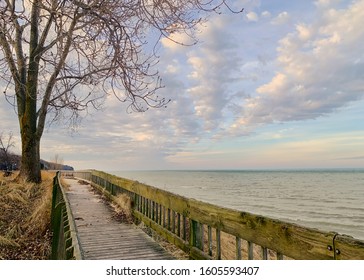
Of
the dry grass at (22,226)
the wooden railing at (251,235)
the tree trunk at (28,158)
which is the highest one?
the tree trunk at (28,158)

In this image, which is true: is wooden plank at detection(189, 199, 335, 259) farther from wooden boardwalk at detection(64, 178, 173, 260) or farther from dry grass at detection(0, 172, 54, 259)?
dry grass at detection(0, 172, 54, 259)

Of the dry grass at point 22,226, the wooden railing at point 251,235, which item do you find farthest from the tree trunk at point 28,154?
the wooden railing at point 251,235

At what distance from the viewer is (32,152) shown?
1588 centimetres

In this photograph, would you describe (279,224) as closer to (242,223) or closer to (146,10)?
(242,223)

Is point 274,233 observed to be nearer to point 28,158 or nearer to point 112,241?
point 112,241

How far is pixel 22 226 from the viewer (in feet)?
31.3

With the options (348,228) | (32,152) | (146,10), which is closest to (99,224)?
(146,10)

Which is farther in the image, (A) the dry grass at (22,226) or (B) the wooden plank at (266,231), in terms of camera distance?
(A) the dry grass at (22,226)

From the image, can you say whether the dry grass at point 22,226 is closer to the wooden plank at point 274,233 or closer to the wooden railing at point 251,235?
the wooden railing at point 251,235

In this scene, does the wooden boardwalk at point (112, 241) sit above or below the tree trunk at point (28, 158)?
below

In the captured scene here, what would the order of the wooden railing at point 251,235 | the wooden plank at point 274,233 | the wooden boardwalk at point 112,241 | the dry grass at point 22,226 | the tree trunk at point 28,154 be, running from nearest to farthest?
the wooden railing at point 251,235, the wooden plank at point 274,233, the wooden boardwalk at point 112,241, the dry grass at point 22,226, the tree trunk at point 28,154

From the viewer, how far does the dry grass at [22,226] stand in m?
8.15

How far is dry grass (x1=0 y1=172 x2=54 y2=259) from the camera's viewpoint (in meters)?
8.15
